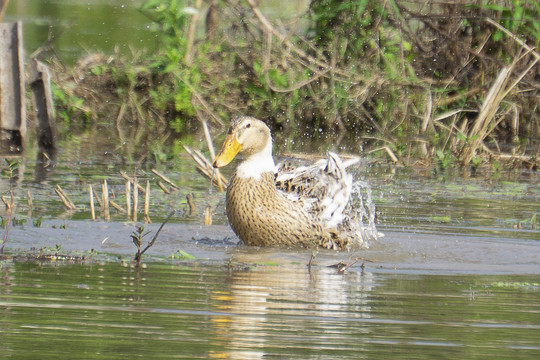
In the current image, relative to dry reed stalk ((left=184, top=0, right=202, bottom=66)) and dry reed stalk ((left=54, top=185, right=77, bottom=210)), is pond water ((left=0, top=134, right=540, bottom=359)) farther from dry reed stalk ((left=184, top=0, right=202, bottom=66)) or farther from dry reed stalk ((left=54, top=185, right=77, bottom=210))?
dry reed stalk ((left=184, top=0, right=202, bottom=66))

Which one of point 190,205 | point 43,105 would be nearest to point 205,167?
point 190,205

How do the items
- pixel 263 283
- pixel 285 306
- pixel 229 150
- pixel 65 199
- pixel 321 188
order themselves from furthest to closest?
pixel 65 199 → pixel 321 188 → pixel 229 150 → pixel 263 283 → pixel 285 306

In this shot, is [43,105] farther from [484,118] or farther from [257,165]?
[257,165]

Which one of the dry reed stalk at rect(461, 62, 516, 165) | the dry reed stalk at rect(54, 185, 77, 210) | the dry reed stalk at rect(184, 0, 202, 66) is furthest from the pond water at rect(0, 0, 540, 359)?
the dry reed stalk at rect(184, 0, 202, 66)

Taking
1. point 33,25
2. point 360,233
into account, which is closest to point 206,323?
point 360,233

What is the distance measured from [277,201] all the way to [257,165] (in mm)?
324

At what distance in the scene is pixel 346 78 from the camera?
13.9m

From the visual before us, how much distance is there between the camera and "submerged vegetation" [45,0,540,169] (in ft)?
43.9

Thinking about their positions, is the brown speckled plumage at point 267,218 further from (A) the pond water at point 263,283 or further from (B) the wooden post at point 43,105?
(B) the wooden post at point 43,105

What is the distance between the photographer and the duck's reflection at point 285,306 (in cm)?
451

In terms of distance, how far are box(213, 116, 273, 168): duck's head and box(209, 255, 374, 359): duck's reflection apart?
3.96 feet

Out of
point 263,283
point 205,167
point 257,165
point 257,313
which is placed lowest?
point 257,313

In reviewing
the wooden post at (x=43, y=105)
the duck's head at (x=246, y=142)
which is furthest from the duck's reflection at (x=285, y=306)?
the wooden post at (x=43, y=105)

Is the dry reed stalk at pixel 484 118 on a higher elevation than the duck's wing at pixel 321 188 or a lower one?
higher
